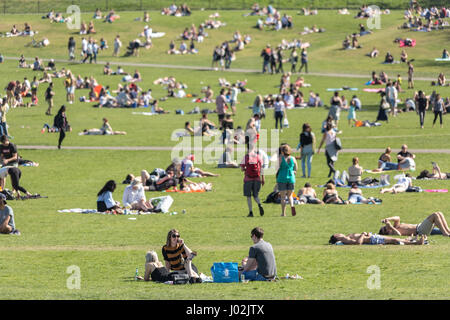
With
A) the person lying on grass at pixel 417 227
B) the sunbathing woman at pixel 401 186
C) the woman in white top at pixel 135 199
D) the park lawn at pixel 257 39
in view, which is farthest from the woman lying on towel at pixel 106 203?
the park lawn at pixel 257 39

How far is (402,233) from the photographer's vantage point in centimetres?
2098

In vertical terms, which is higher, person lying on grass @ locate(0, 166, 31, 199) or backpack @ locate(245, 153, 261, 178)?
backpack @ locate(245, 153, 261, 178)

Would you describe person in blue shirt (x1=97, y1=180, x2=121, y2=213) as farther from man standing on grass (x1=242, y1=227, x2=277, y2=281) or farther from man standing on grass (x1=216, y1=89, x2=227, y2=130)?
man standing on grass (x1=216, y1=89, x2=227, y2=130)

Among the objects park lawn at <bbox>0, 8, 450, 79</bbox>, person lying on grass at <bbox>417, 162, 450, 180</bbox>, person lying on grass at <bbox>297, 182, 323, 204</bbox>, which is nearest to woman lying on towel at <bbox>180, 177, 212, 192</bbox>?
person lying on grass at <bbox>297, 182, 323, 204</bbox>

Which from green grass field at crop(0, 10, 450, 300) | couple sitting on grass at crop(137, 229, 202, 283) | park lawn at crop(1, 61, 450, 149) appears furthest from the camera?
park lawn at crop(1, 61, 450, 149)

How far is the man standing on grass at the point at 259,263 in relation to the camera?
16.4 meters

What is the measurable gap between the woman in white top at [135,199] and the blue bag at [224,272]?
887cm

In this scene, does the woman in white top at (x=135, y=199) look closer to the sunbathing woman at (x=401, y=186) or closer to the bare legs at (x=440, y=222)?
the sunbathing woman at (x=401, y=186)

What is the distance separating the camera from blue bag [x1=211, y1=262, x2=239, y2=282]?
53.7ft

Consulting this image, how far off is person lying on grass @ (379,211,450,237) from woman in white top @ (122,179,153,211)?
7096 millimetres

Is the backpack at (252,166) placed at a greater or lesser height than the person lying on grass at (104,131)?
greater

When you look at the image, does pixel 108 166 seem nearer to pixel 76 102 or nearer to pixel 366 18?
pixel 76 102

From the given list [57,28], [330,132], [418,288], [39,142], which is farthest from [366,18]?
[418,288]

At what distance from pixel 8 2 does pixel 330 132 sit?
231 ft
